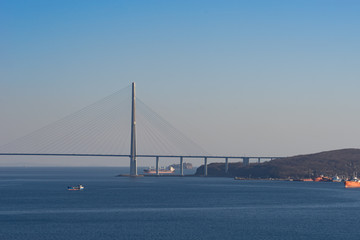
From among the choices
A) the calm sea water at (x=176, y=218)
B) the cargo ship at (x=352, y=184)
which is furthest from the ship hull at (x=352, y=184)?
the calm sea water at (x=176, y=218)

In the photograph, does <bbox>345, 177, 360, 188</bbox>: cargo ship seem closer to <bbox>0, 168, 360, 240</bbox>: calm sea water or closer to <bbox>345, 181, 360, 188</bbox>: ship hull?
<bbox>345, 181, 360, 188</bbox>: ship hull

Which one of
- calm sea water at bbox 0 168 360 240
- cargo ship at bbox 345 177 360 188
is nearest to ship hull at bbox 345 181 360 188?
cargo ship at bbox 345 177 360 188

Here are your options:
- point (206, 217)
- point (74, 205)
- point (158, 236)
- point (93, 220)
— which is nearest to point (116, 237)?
point (158, 236)

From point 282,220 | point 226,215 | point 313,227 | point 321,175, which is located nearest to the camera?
point 313,227

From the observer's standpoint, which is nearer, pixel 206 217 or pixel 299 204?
pixel 206 217

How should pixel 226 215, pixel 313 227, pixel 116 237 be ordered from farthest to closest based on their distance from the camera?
pixel 226 215, pixel 313 227, pixel 116 237

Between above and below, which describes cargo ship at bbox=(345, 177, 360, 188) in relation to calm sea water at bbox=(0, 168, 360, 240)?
above

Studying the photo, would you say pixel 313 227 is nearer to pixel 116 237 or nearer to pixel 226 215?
pixel 226 215

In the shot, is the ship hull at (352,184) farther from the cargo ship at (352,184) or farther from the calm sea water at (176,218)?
the calm sea water at (176,218)

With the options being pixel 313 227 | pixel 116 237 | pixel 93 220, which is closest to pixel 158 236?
pixel 116 237
